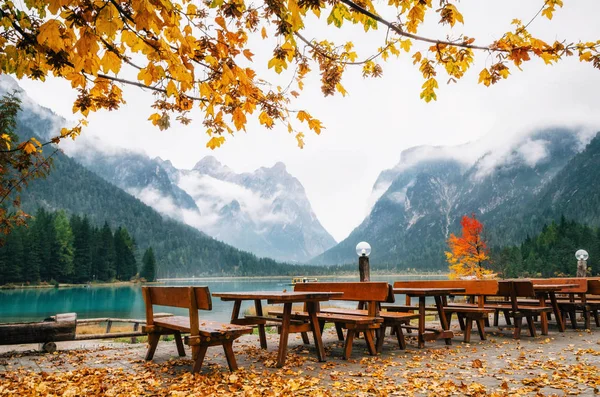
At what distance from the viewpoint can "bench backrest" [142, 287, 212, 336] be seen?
5.50 metres

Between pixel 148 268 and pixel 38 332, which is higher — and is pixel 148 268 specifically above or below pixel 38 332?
below

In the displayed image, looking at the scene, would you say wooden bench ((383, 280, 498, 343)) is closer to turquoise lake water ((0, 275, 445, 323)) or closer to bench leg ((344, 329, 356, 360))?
bench leg ((344, 329, 356, 360))

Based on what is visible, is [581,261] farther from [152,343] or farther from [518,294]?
[152,343]

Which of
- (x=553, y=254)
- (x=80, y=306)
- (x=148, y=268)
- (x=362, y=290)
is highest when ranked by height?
(x=362, y=290)

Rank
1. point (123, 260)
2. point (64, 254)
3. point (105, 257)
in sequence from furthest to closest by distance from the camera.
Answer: point (123, 260), point (105, 257), point (64, 254)

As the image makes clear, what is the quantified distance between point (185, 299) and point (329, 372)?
6.83ft

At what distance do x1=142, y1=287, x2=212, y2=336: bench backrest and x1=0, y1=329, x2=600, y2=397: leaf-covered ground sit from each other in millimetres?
679

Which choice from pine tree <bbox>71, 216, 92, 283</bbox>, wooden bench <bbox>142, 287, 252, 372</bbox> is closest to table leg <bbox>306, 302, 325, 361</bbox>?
wooden bench <bbox>142, 287, 252, 372</bbox>

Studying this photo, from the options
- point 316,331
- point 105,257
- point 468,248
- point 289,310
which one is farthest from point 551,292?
point 105,257

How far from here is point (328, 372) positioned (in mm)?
5703

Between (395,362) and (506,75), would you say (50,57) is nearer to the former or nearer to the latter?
(506,75)

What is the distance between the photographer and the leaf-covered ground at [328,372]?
4.70 metres

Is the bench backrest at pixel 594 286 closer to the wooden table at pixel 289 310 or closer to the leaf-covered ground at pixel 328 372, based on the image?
the leaf-covered ground at pixel 328 372

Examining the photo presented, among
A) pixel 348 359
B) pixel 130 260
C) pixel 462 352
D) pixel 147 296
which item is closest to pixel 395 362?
pixel 348 359
